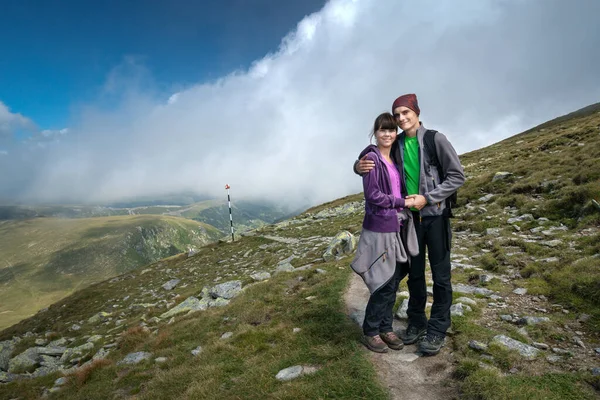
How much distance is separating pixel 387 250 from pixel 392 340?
207 centimetres

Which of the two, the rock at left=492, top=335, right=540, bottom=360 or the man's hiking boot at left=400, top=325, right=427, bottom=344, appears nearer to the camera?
the rock at left=492, top=335, right=540, bottom=360

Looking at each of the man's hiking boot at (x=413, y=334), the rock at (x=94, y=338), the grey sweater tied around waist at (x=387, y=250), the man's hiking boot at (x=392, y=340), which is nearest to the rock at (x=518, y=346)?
the man's hiking boot at (x=413, y=334)

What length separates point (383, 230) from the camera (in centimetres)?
597

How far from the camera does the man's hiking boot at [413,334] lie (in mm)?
6559

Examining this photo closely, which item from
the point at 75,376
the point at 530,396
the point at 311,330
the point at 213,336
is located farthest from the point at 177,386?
the point at 530,396

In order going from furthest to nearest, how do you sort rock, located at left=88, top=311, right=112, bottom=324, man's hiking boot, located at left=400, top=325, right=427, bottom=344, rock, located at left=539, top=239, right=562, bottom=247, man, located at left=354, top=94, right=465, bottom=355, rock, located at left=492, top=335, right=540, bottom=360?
rock, located at left=88, top=311, right=112, bottom=324, rock, located at left=539, top=239, right=562, bottom=247, man's hiking boot, located at left=400, top=325, right=427, bottom=344, man, located at left=354, top=94, right=465, bottom=355, rock, located at left=492, top=335, right=540, bottom=360

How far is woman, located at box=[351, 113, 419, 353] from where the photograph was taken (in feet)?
19.2

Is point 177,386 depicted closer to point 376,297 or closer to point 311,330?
point 311,330

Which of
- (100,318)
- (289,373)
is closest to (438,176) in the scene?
(289,373)

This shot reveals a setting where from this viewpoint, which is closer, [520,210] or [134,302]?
[520,210]

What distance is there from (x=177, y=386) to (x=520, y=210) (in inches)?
652

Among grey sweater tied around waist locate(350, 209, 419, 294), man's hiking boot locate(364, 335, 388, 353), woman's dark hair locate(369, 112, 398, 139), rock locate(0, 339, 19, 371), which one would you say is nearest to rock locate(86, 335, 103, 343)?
rock locate(0, 339, 19, 371)

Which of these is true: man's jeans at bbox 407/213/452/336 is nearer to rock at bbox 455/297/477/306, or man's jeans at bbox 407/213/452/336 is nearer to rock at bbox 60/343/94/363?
rock at bbox 455/297/477/306

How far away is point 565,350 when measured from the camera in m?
5.43
